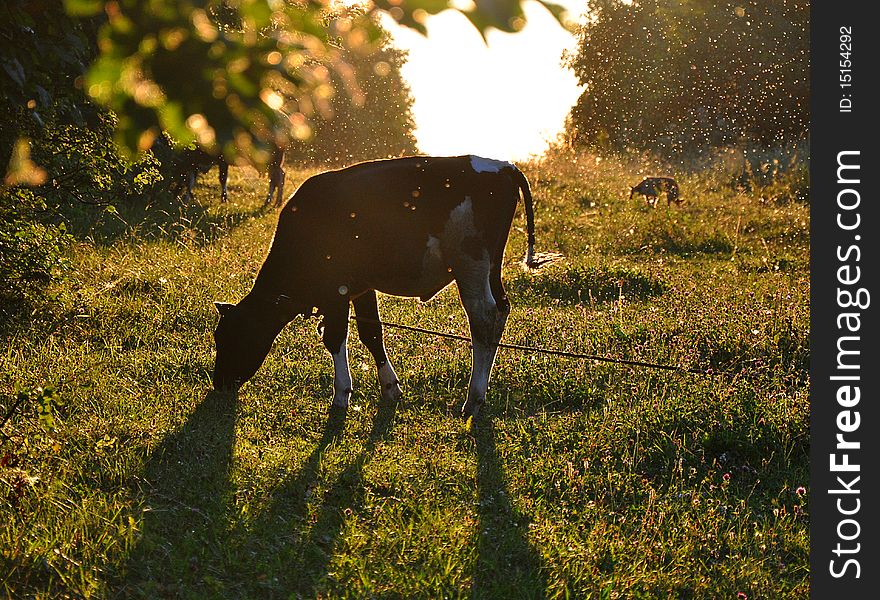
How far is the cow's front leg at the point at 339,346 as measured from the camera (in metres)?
7.05

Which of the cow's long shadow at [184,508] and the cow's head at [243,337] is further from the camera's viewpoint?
the cow's head at [243,337]

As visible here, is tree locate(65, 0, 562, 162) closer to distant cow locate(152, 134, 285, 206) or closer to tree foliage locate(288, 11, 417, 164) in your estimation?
distant cow locate(152, 134, 285, 206)

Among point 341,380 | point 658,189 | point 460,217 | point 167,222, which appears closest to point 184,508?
point 341,380

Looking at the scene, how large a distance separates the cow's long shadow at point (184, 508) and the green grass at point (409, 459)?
18 millimetres

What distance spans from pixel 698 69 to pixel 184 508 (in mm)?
39392

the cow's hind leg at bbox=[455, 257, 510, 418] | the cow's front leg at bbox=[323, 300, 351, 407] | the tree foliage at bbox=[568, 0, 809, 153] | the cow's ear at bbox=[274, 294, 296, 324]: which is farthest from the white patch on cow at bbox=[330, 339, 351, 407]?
the tree foliage at bbox=[568, 0, 809, 153]

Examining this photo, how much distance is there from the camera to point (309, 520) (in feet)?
16.4

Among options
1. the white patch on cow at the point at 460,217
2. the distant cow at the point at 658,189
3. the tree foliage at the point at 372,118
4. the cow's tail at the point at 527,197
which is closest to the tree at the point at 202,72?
the white patch on cow at the point at 460,217

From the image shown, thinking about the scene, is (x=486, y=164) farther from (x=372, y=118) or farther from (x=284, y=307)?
(x=372, y=118)

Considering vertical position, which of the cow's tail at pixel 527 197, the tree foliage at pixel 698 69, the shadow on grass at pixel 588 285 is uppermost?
the tree foliage at pixel 698 69

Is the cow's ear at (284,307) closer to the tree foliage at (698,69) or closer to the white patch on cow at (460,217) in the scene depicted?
the white patch on cow at (460,217)

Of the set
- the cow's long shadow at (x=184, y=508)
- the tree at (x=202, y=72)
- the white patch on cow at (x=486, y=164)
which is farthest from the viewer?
the white patch on cow at (x=486, y=164)

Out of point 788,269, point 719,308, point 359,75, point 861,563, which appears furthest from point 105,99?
point 359,75

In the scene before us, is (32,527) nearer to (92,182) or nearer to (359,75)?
(92,182)
